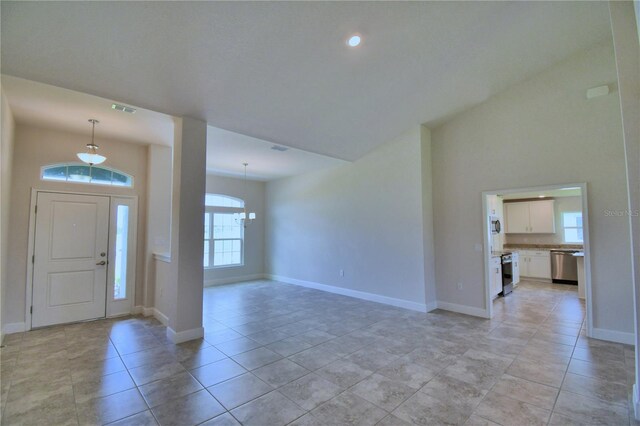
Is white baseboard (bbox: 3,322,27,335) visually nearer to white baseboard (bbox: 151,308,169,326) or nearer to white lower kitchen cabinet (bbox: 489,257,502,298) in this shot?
white baseboard (bbox: 151,308,169,326)

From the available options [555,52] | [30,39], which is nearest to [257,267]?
[30,39]

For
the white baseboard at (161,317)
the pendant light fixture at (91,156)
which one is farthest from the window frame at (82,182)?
the white baseboard at (161,317)

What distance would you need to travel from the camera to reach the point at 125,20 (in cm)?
241

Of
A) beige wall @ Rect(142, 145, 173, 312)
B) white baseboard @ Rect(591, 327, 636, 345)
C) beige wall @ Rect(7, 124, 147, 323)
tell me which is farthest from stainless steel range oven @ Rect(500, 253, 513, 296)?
beige wall @ Rect(7, 124, 147, 323)

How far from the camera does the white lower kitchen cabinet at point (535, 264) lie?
306 inches

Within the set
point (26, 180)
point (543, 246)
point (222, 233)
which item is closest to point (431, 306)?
point (543, 246)

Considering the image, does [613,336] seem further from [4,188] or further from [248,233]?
[4,188]

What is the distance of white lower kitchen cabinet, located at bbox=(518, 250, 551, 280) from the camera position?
25.5 feet

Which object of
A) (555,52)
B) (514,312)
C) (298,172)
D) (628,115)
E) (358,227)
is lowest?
(514,312)

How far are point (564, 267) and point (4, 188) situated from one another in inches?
447

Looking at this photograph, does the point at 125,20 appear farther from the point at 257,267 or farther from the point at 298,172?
the point at 257,267

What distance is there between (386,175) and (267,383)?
13.8ft

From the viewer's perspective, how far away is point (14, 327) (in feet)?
→ 13.2

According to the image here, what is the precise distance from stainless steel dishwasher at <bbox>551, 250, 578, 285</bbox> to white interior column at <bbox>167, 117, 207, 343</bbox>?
8775 mm
